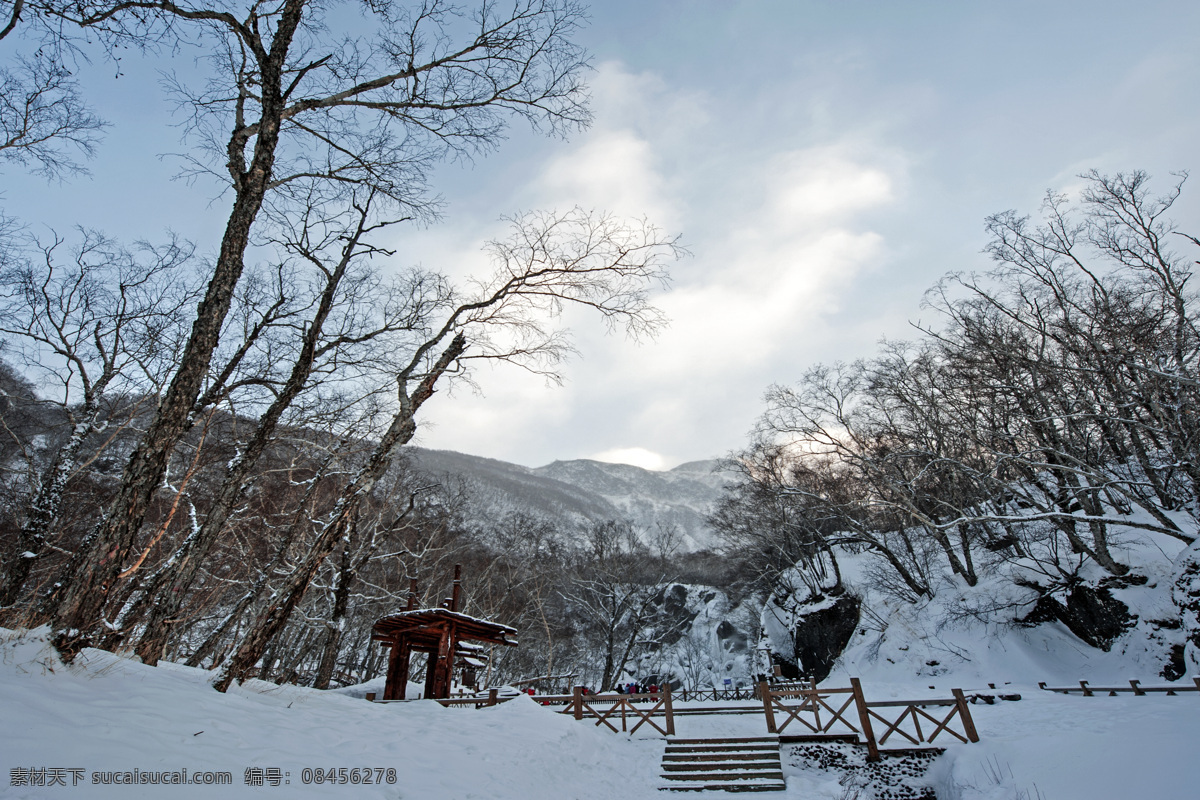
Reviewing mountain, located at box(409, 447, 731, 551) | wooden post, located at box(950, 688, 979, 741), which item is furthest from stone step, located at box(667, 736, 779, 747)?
mountain, located at box(409, 447, 731, 551)

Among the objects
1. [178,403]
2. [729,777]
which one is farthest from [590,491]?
[178,403]

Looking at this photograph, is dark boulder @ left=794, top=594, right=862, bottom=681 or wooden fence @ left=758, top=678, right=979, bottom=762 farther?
dark boulder @ left=794, top=594, right=862, bottom=681

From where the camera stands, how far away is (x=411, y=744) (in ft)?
21.7

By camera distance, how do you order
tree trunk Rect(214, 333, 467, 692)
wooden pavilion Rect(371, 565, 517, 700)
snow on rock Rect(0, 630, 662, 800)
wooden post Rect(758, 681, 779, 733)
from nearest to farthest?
snow on rock Rect(0, 630, 662, 800) → tree trunk Rect(214, 333, 467, 692) → wooden post Rect(758, 681, 779, 733) → wooden pavilion Rect(371, 565, 517, 700)

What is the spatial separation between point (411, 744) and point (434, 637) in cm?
815

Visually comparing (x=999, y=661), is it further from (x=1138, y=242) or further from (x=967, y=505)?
(x=1138, y=242)

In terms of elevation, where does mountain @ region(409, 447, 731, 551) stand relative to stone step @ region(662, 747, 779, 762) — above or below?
above

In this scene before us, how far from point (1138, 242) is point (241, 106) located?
19.4m

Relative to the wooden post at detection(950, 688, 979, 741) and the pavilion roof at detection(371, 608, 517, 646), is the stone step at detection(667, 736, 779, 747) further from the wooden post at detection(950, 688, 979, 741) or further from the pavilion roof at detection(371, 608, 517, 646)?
the pavilion roof at detection(371, 608, 517, 646)

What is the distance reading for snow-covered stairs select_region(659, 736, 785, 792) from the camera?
9758 mm

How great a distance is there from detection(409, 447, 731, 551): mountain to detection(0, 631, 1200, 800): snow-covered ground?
14143 mm

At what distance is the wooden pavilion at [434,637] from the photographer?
12.8 m

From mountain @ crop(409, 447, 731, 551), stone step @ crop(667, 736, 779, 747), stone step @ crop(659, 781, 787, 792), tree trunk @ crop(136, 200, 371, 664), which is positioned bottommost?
stone step @ crop(659, 781, 787, 792)

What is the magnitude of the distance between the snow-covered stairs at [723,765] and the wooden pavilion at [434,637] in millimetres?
5235
